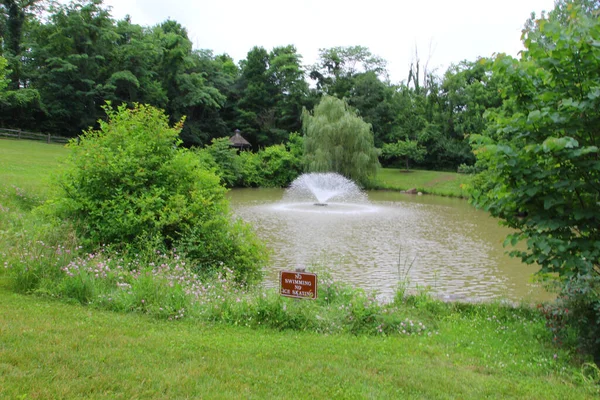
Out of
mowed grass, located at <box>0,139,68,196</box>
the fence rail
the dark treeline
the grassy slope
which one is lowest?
the grassy slope

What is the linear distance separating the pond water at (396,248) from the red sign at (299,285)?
864 mm

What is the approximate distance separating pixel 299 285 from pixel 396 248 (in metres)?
9.04

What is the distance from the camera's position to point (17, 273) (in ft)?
19.9

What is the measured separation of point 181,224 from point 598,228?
6.24 meters

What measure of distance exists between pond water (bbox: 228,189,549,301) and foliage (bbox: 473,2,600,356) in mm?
1940

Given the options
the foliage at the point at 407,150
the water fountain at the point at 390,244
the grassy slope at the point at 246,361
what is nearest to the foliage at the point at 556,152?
the grassy slope at the point at 246,361

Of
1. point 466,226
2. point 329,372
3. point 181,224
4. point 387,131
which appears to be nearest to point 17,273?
point 181,224

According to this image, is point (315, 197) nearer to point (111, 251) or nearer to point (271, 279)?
point (271, 279)

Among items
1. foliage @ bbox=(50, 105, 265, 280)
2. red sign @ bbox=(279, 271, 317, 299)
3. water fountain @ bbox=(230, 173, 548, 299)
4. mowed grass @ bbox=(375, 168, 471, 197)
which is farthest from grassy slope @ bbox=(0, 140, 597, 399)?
mowed grass @ bbox=(375, 168, 471, 197)

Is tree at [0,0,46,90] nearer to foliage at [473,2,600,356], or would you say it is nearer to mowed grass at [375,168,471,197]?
mowed grass at [375,168,471,197]

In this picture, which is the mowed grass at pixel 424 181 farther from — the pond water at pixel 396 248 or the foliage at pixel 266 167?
the pond water at pixel 396 248

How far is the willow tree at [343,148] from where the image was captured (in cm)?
3412

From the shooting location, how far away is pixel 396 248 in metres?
13.8

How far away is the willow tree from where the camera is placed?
34125mm
